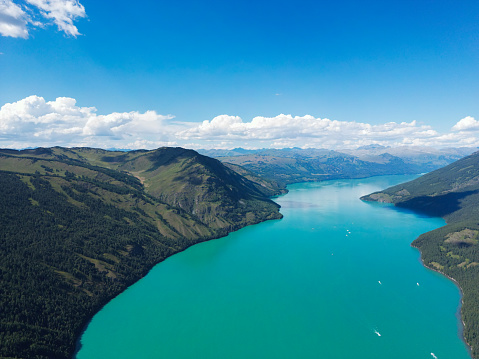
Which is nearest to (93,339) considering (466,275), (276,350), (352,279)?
(276,350)

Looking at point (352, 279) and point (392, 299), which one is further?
point (352, 279)

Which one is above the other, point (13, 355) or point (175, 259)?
point (13, 355)

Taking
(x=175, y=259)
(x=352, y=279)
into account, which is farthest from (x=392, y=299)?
(x=175, y=259)

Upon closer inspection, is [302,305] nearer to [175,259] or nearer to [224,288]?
[224,288]

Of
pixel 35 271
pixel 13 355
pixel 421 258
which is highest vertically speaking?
pixel 35 271

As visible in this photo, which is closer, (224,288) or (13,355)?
(13,355)

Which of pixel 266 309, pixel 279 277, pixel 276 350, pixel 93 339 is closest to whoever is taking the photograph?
pixel 276 350

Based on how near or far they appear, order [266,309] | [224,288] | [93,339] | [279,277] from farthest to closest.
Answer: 1. [279,277]
2. [224,288]
3. [266,309]
4. [93,339]

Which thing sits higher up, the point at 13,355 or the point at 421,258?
the point at 13,355

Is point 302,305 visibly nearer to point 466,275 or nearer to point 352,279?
point 352,279
